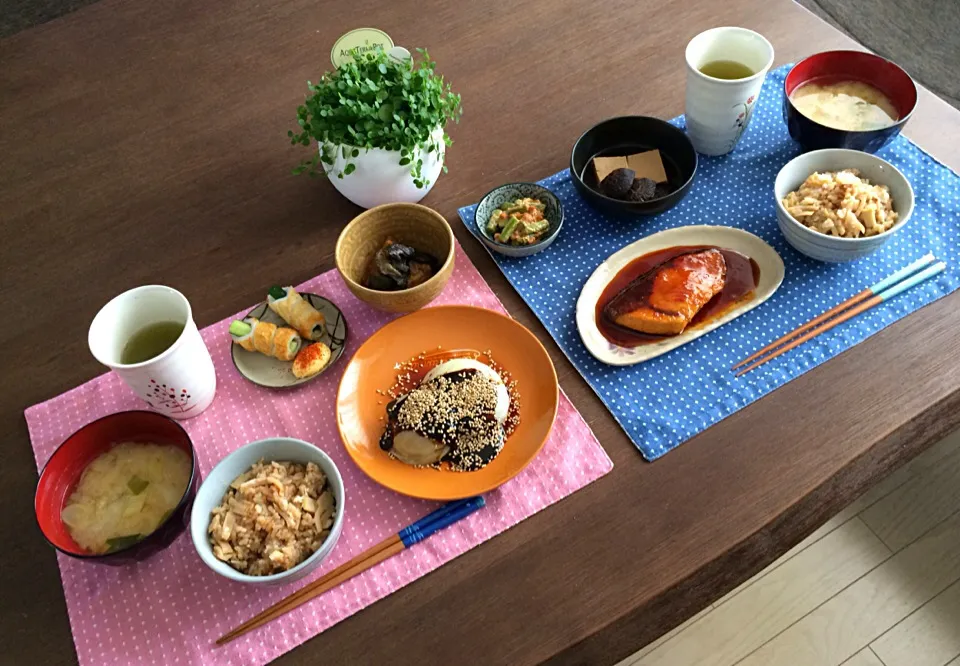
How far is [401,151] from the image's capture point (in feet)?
3.76

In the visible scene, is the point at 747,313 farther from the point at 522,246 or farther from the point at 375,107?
the point at 375,107

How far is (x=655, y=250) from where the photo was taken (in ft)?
3.95

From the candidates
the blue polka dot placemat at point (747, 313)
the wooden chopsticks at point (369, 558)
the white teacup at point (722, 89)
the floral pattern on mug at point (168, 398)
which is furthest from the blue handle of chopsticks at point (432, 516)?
the white teacup at point (722, 89)

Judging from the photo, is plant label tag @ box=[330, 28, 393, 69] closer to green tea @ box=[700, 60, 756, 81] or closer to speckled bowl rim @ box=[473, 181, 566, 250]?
speckled bowl rim @ box=[473, 181, 566, 250]

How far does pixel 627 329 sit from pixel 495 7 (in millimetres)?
921

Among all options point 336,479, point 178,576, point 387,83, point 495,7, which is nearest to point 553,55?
point 495,7

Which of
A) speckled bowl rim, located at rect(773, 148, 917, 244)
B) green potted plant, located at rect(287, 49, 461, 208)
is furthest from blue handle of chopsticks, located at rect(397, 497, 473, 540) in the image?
speckled bowl rim, located at rect(773, 148, 917, 244)

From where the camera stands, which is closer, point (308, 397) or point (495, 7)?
point (308, 397)

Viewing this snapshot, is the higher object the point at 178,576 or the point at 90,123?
the point at 90,123

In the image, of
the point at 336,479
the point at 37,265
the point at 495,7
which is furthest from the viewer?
the point at 495,7

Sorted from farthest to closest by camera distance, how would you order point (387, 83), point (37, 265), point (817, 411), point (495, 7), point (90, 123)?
1. point (495, 7)
2. point (90, 123)
3. point (37, 265)
4. point (387, 83)
5. point (817, 411)

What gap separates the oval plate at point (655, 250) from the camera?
108cm

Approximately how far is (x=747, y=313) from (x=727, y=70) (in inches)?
19.3

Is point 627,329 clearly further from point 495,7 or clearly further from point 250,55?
point 250,55
